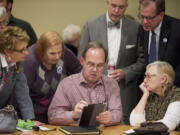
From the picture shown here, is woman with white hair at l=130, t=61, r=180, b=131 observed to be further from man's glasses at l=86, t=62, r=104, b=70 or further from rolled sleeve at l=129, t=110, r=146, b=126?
man's glasses at l=86, t=62, r=104, b=70

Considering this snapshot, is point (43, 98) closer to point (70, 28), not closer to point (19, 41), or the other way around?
point (19, 41)

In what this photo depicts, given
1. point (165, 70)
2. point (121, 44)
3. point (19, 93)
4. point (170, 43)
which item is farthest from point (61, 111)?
point (170, 43)

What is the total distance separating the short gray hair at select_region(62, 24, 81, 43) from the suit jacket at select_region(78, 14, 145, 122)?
70.6 inches

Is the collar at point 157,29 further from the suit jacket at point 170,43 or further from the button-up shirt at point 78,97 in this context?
the button-up shirt at point 78,97

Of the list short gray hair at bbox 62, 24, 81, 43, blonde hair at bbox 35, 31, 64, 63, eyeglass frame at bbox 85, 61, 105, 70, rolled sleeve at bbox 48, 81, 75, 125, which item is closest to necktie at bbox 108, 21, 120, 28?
blonde hair at bbox 35, 31, 64, 63

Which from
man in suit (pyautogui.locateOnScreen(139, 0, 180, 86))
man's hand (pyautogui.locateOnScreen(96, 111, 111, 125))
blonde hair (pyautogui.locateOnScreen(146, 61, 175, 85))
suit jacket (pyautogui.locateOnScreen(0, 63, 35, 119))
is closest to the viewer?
man's hand (pyautogui.locateOnScreen(96, 111, 111, 125))

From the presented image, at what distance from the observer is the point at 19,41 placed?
11.1 feet

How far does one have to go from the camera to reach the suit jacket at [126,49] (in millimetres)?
4574

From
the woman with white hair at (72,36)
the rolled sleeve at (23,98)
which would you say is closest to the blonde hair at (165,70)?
the rolled sleeve at (23,98)

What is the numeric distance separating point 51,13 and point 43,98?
2.81 meters

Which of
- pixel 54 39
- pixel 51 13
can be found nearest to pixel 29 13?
pixel 51 13

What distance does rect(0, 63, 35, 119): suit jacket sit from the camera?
3.55 m

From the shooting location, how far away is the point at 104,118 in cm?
347

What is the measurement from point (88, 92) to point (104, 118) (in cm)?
33
